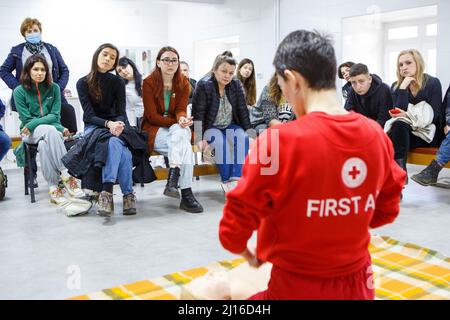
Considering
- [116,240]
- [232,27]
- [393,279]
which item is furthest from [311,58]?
[232,27]

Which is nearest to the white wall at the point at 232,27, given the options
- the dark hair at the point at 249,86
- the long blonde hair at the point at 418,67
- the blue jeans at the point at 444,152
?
the dark hair at the point at 249,86

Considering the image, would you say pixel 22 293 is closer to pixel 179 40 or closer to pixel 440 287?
pixel 440 287

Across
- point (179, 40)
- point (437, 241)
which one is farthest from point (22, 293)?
point (179, 40)

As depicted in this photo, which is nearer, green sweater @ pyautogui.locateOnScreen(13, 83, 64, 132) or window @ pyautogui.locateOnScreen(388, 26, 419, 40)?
green sweater @ pyautogui.locateOnScreen(13, 83, 64, 132)

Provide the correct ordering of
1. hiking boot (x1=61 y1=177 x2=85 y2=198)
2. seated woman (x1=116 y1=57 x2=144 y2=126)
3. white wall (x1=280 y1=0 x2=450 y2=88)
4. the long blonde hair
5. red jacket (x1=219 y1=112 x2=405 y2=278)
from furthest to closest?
1. white wall (x1=280 y1=0 x2=450 y2=88)
2. seated woman (x1=116 y1=57 x2=144 y2=126)
3. the long blonde hair
4. hiking boot (x1=61 y1=177 x2=85 y2=198)
5. red jacket (x1=219 y1=112 x2=405 y2=278)

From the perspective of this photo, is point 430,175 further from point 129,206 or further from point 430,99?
point 129,206

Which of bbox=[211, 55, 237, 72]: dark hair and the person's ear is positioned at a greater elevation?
Answer: bbox=[211, 55, 237, 72]: dark hair

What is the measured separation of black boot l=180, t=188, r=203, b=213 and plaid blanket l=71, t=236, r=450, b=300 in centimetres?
129

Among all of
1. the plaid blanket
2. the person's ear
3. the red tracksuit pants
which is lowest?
the plaid blanket

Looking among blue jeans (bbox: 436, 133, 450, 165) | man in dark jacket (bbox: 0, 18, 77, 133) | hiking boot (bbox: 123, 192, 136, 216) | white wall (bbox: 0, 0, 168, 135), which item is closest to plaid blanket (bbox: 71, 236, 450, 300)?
hiking boot (bbox: 123, 192, 136, 216)

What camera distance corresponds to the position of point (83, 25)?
957 centimetres

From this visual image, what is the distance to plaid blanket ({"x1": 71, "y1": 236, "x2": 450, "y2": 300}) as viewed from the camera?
2.25 m

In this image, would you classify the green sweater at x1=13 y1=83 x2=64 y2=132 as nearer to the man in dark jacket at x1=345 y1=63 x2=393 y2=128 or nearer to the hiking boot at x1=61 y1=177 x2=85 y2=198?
the hiking boot at x1=61 y1=177 x2=85 y2=198

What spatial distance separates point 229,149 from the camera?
4273 mm
